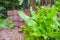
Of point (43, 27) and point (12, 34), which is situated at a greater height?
point (43, 27)

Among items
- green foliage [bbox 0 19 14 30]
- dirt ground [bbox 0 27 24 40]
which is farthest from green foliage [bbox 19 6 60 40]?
green foliage [bbox 0 19 14 30]

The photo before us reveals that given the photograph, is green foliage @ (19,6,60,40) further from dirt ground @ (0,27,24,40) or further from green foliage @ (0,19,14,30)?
green foliage @ (0,19,14,30)

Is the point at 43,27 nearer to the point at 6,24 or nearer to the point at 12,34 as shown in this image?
the point at 12,34

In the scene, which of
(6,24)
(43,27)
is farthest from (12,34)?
(43,27)

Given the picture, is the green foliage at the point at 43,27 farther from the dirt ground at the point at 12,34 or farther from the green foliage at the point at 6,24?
the green foliage at the point at 6,24

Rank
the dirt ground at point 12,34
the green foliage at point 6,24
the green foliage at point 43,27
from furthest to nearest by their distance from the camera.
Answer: the green foliage at point 6,24, the dirt ground at point 12,34, the green foliage at point 43,27

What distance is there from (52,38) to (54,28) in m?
0.17

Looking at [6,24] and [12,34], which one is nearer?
[12,34]

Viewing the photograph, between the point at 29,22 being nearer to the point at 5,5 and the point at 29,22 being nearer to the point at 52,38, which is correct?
the point at 52,38

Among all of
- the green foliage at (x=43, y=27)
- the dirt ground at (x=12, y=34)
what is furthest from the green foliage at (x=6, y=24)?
the green foliage at (x=43, y=27)

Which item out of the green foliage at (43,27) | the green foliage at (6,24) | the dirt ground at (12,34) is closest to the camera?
the green foliage at (43,27)

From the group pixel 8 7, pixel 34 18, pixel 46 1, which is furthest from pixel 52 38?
pixel 8 7

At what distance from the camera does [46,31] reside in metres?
3.68

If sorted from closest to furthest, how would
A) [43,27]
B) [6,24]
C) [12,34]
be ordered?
[43,27], [12,34], [6,24]
